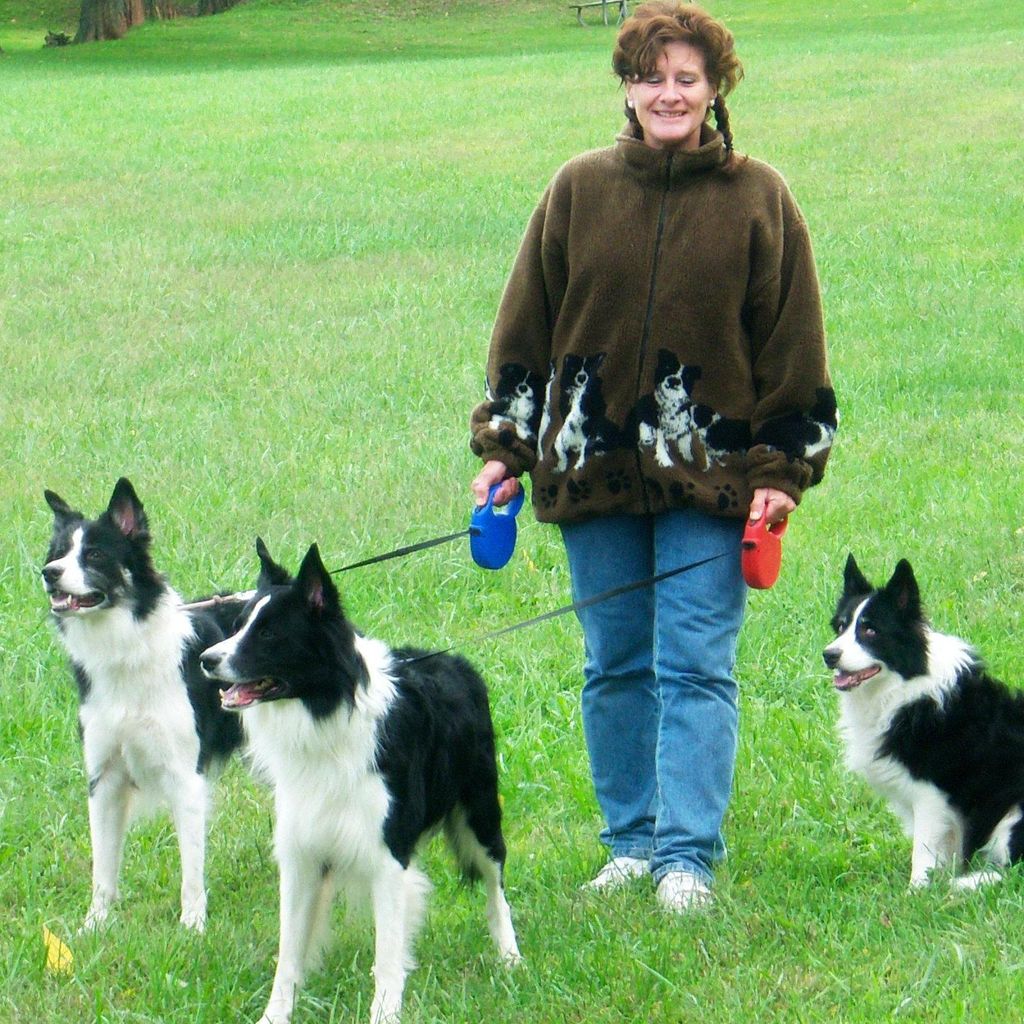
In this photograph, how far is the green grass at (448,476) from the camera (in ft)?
13.4

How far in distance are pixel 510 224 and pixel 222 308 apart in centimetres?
431

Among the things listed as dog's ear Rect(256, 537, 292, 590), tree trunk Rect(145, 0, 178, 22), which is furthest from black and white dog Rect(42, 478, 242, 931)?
tree trunk Rect(145, 0, 178, 22)

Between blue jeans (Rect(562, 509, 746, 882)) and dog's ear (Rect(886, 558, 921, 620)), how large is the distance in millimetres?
497

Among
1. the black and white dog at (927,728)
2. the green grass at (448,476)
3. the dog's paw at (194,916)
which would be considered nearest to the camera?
the green grass at (448,476)

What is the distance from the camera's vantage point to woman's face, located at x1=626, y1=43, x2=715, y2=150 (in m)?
4.14

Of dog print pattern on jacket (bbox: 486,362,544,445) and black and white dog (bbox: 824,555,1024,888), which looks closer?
dog print pattern on jacket (bbox: 486,362,544,445)

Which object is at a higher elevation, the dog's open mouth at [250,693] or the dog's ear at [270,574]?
the dog's ear at [270,574]

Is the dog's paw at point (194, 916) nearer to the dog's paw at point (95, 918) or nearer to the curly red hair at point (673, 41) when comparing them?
the dog's paw at point (95, 918)

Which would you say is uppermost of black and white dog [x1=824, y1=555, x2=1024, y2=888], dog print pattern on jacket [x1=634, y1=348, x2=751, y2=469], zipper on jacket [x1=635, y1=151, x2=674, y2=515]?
zipper on jacket [x1=635, y1=151, x2=674, y2=515]

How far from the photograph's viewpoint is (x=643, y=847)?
4695 millimetres

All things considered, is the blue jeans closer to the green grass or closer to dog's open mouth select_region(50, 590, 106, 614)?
the green grass

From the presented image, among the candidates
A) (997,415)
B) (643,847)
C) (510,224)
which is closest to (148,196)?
(510,224)

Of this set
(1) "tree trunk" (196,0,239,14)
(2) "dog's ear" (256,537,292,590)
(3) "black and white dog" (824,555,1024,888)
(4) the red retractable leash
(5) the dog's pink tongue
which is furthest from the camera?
(1) "tree trunk" (196,0,239,14)

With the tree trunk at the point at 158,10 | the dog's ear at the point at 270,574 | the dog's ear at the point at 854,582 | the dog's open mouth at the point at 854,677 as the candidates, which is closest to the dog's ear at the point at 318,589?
the dog's ear at the point at 270,574
